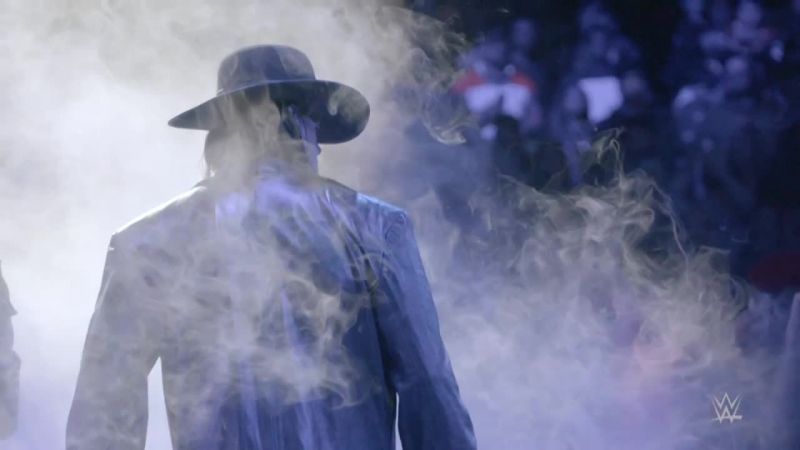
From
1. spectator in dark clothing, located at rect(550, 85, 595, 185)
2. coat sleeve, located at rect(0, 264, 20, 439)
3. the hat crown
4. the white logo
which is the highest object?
spectator in dark clothing, located at rect(550, 85, 595, 185)

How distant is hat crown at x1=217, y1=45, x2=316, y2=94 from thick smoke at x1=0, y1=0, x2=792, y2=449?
0.84 meters

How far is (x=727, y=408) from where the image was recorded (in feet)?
14.9

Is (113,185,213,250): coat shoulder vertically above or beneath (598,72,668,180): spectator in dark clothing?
beneath

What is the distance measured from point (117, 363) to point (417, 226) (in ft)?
6.77

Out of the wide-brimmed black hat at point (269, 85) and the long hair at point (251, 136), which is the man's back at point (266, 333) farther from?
the wide-brimmed black hat at point (269, 85)

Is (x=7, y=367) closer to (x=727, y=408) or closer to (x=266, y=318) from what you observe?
(x=266, y=318)

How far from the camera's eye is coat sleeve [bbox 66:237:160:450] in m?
1.99

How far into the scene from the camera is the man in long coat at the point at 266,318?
2010 millimetres

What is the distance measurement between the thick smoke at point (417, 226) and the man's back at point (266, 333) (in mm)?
970

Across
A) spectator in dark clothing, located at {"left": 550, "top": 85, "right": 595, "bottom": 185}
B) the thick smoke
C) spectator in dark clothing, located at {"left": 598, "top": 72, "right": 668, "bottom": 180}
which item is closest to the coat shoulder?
the thick smoke

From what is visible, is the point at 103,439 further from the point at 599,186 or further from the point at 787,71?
the point at 787,71

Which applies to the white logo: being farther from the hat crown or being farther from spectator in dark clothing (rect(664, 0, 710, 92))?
the hat crown

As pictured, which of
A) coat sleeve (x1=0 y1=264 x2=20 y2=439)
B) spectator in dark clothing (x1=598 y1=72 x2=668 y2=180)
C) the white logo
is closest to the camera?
coat sleeve (x1=0 y1=264 x2=20 y2=439)

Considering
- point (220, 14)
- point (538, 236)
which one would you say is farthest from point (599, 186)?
point (220, 14)
